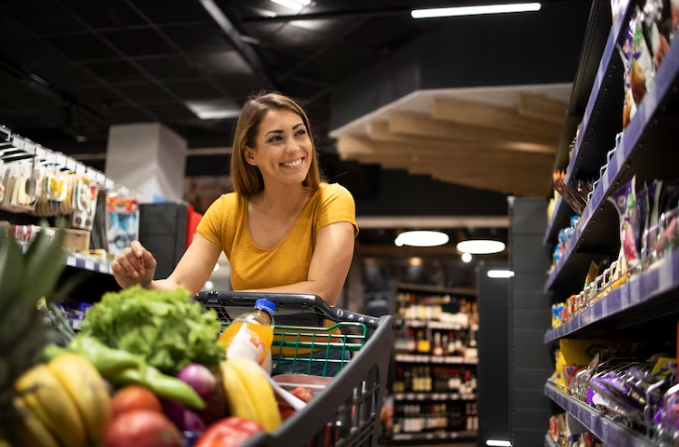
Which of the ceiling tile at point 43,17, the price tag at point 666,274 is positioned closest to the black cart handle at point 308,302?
the price tag at point 666,274

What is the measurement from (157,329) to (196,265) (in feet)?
3.72

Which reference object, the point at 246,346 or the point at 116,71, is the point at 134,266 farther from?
the point at 116,71

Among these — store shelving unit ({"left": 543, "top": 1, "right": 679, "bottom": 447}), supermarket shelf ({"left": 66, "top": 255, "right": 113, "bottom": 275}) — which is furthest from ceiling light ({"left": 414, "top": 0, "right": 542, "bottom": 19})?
supermarket shelf ({"left": 66, "top": 255, "right": 113, "bottom": 275})

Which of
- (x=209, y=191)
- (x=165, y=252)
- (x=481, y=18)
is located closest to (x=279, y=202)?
(x=165, y=252)

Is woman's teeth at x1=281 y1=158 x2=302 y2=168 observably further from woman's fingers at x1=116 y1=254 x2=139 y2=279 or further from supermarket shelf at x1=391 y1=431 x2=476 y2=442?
supermarket shelf at x1=391 y1=431 x2=476 y2=442

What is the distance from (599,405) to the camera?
7.01ft

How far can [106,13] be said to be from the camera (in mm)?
6484

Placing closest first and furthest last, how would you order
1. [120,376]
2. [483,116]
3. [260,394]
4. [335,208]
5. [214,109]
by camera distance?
[120,376]
[260,394]
[335,208]
[483,116]
[214,109]

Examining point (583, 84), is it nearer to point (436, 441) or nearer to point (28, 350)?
point (28, 350)

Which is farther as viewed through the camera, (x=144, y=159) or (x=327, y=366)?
(x=144, y=159)

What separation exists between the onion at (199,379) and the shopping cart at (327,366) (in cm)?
14

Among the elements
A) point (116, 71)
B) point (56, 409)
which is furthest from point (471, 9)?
point (56, 409)

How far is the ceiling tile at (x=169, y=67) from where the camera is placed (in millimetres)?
7537

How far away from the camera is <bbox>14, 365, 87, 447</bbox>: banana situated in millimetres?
781
